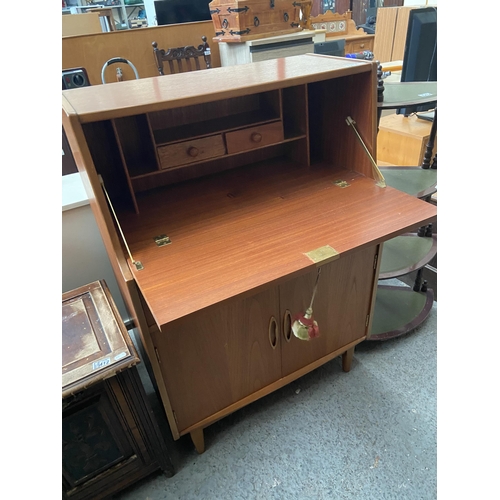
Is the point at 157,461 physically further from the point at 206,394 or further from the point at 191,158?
the point at 191,158

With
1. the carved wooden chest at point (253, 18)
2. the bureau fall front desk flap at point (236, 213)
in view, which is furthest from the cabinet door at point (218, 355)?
the carved wooden chest at point (253, 18)

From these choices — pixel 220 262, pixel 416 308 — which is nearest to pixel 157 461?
pixel 220 262

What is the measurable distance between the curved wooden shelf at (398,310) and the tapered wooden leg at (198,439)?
30.4 inches

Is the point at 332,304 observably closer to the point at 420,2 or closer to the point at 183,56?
the point at 183,56

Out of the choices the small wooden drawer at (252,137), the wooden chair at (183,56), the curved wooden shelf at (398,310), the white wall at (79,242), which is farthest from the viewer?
the wooden chair at (183,56)

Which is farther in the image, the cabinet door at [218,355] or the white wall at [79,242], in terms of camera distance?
the white wall at [79,242]

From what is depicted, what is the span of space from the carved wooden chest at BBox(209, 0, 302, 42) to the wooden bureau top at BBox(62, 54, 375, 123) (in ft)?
5.69

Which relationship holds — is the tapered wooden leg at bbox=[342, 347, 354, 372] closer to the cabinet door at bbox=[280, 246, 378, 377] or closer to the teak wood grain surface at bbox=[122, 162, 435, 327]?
the cabinet door at bbox=[280, 246, 378, 377]

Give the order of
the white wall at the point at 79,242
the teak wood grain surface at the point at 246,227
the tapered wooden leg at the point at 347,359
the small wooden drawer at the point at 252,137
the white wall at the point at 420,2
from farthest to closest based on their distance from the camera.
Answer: the white wall at the point at 420,2 < the tapered wooden leg at the point at 347,359 < the white wall at the point at 79,242 < the small wooden drawer at the point at 252,137 < the teak wood grain surface at the point at 246,227

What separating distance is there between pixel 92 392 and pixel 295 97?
99cm

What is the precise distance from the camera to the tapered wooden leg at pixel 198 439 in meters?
1.17

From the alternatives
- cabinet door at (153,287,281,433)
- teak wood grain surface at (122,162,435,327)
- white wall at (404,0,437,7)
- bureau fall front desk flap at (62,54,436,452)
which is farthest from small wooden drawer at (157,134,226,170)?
white wall at (404,0,437,7)

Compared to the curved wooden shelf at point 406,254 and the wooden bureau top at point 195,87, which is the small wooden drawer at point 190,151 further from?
the curved wooden shelf at point 406,254

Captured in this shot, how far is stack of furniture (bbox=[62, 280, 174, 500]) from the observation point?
0.91 metres
